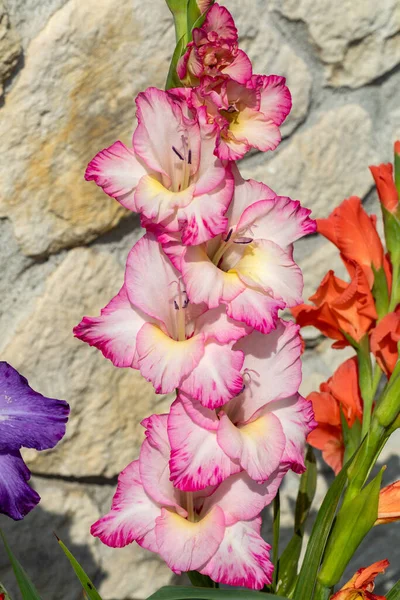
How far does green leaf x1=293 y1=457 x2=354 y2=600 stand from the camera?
0.71 meters

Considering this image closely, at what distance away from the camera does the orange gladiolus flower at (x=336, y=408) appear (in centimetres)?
78

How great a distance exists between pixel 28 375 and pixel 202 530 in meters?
0.39

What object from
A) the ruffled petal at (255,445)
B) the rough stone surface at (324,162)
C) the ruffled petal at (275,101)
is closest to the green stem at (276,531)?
the ruffled petal at (255,445)

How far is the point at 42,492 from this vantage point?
1.00 metres

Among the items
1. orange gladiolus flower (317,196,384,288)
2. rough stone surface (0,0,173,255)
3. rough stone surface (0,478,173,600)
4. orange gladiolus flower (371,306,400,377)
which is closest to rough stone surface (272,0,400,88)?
rough stone surface (0,0,173,255)

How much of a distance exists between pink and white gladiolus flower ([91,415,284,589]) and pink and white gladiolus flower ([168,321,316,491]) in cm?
3

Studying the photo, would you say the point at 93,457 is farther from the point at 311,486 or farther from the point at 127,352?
the point at 127,352

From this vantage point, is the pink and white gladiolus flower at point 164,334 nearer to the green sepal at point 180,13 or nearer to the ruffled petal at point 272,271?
the ruffled petal at point 272,271

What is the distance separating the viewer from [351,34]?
1010 mm

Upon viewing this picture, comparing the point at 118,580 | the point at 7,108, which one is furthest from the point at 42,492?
the point at 7,108

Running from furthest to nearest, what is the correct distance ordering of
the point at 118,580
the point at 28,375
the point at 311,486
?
1. the point at 118,580
2. the point at 28,375
3. the point at 311,486

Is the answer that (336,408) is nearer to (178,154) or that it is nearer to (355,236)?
(355,236)

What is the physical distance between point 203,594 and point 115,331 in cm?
20

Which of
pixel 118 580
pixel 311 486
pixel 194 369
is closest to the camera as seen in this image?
pixel 194 369
